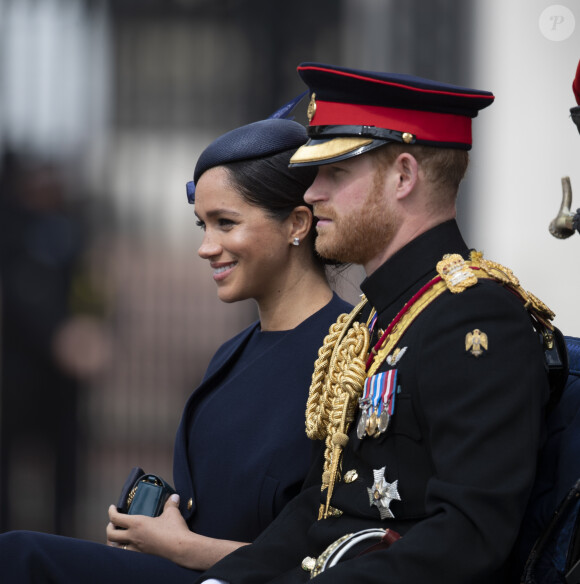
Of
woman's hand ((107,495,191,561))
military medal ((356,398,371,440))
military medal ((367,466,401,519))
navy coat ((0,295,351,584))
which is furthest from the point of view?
woman's hand ((107,495,191,561))

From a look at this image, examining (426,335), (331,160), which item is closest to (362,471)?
(426,335)

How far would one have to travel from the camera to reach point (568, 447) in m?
2.07

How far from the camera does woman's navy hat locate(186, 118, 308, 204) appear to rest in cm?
284

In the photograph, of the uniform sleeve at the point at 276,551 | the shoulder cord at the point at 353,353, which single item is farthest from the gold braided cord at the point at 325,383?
the uniform sleeve at the point at 276,551

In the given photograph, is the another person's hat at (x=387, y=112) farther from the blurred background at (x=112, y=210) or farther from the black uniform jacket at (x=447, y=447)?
the blurred background at (x=112, y=210)

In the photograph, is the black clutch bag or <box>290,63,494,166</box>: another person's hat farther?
the black clutch bag

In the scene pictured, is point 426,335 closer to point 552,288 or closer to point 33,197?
point 552,288

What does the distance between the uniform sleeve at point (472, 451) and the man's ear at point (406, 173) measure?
1.09 ft

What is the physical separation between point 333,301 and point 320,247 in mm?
651

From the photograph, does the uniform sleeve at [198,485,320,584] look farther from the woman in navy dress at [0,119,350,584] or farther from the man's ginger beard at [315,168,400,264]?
the man's ginger beard at [315,168,400,264]

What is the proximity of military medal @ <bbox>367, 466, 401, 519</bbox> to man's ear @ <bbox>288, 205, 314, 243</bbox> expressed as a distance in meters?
0.96

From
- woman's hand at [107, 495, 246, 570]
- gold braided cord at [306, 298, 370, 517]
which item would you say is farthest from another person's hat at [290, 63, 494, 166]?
woman's hand at [107, 495, 246, 570]

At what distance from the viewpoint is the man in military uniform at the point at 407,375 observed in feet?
5.99

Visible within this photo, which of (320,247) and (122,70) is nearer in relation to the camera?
(320,247)
